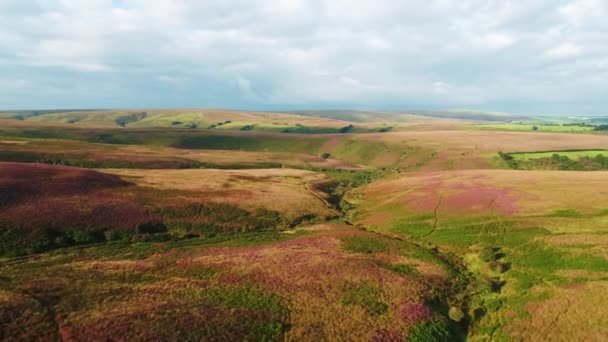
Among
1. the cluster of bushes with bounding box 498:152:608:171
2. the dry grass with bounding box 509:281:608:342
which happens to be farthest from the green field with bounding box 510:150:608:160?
the dry grass with bounding box 509:281:608:342

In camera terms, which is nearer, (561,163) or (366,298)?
(366,298)

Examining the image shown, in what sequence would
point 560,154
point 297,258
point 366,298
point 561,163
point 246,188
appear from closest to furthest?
point 366,298
point 297,258
point 246,188
point 561,163
point 560,154

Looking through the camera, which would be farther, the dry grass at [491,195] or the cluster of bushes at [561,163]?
the cluster of bushes at [561,163]

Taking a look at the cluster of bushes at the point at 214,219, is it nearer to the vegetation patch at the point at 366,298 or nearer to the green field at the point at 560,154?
the vegetation patch at the point at 366,298

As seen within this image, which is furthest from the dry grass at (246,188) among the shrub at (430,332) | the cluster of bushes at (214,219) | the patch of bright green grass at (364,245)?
the shrub at (430,332)

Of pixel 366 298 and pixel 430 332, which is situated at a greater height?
pixel 366 298

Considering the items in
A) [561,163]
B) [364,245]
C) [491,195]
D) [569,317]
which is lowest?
[569,317]

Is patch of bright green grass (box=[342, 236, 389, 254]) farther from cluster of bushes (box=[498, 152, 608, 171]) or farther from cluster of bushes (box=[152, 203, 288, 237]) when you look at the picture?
cluster of bushes (box=[498, 152, 608, 171])

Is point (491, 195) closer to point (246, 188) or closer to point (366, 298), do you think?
point (366, 298)

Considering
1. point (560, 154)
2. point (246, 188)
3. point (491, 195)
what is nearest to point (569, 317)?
point (491, 195)
